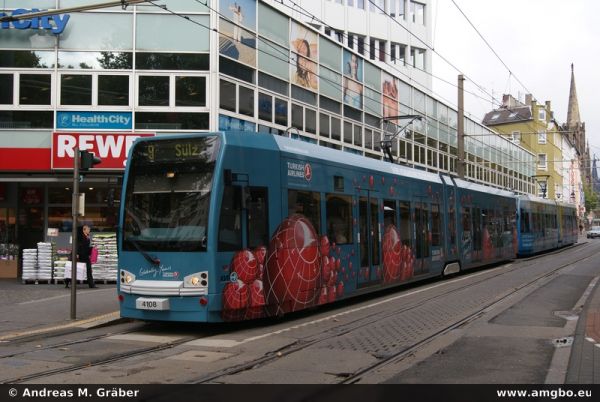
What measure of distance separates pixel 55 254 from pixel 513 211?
20.2m

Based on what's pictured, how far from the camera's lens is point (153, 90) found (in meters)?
19.1

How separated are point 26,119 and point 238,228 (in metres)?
11.8

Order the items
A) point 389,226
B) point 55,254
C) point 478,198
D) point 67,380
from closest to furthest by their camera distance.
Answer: point 67,380 → point 389,226 → point 55,254 → point 478,198

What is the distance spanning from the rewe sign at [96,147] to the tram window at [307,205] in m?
8.30

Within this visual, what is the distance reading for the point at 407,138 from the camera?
32781 millimetres

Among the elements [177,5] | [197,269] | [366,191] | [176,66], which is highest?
[177,5]

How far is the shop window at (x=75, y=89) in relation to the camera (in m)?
18.8

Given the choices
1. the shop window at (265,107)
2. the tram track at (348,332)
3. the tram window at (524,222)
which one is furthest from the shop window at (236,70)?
the tram window at (524,222)

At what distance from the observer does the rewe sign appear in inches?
730

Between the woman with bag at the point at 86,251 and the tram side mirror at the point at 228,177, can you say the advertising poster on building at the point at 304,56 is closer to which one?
the woman with bag at the point at 86,251

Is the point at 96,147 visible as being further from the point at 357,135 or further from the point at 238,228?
the point at 357,135

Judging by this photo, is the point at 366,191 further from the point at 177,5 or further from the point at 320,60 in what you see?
the point at 320,60
